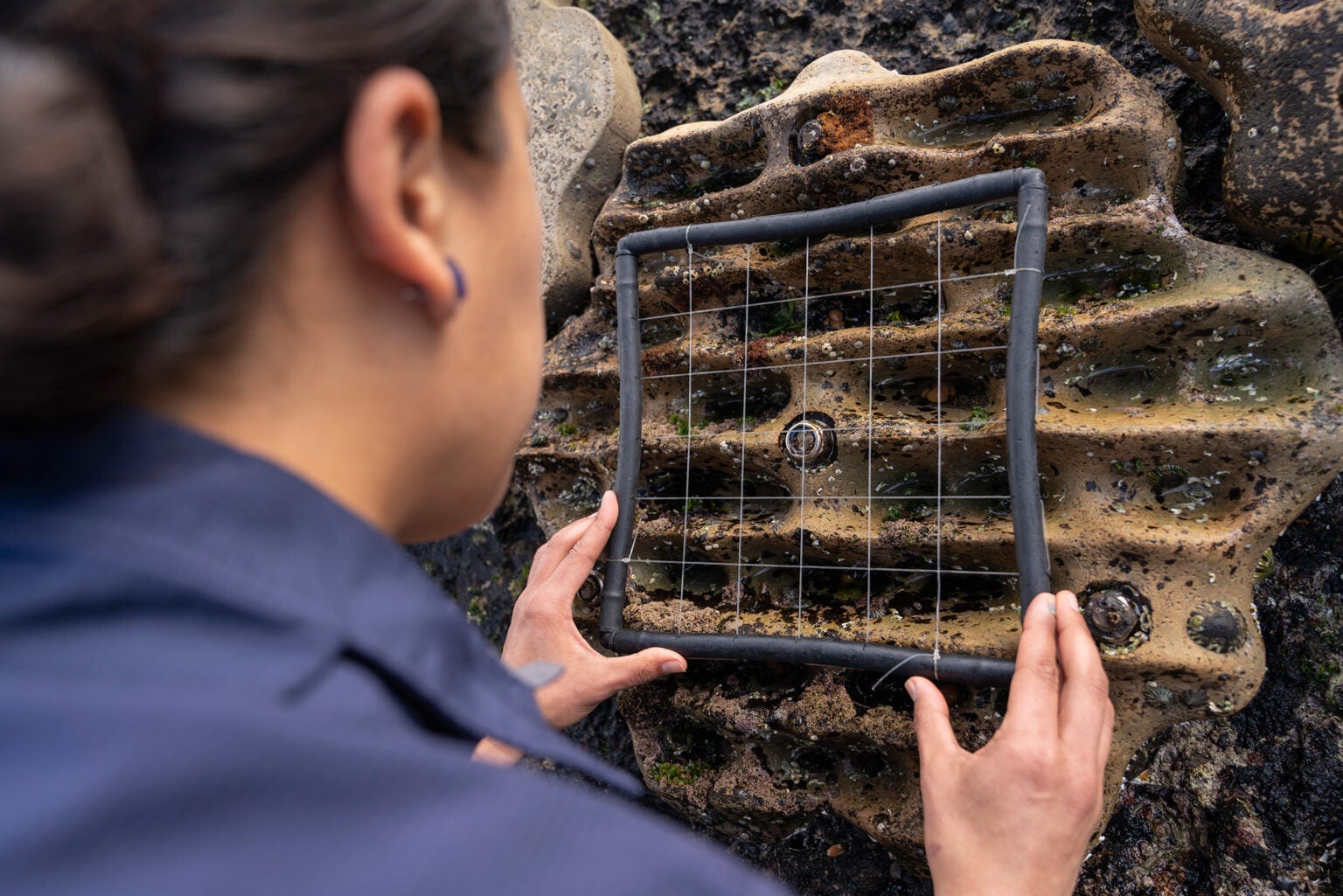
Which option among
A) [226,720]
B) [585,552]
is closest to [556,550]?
[585,552]

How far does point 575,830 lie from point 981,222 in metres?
1.28

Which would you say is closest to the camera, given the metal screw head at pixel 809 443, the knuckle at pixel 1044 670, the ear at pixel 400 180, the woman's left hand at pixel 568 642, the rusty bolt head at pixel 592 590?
the ear at pixel 400 180

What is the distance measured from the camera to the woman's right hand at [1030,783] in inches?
37.3

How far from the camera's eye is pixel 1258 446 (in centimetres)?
121

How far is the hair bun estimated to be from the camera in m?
0.43

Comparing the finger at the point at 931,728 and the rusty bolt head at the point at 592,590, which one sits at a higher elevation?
the finger at the point at 931,728

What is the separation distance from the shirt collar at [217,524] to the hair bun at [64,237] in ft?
0.16

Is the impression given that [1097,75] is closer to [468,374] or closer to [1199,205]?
[1199,205]

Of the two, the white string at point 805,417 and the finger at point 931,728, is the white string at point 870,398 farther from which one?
the finger at point 931,728

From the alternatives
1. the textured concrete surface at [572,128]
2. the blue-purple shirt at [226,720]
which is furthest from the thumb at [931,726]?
the textured concrete surface at [572,128]

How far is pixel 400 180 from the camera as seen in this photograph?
0.57 meters

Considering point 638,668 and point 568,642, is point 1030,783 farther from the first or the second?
point 568,642

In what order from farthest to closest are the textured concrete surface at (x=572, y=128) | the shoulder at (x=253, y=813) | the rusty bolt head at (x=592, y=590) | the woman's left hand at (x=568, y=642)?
the textured concrete surface at (x=572, y=128) → the rusty bolt head at (x=592, y=590) → the woman's left hand at (x=568, y=642) → the shoulder at (x=253, y=813)

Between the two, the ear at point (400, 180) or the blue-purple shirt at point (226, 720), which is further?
the ear at point (400, 180)
